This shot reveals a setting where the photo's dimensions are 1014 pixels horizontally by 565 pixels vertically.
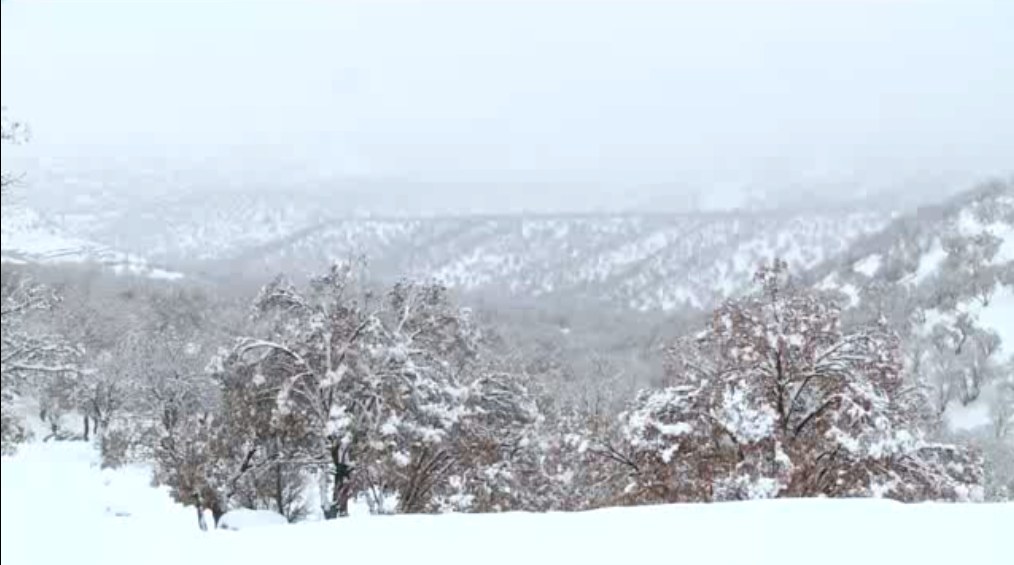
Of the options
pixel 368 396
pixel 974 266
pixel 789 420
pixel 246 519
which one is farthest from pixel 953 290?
pixel 246 519

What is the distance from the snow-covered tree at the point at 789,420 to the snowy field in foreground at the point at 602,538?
5.47 metres

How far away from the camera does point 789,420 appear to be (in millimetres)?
14953

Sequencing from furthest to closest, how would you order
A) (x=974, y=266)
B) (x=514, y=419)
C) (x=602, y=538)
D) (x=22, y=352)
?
(x=974, y=266)
(x=514, y=419)
(x=602, y=538)
(x=22, y=352)

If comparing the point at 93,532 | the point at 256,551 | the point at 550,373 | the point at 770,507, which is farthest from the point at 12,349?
the point at 550,373

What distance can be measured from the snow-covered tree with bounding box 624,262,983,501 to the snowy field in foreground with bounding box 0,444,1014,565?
547 cm

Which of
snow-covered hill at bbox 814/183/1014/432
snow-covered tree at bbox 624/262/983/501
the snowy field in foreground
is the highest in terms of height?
snow-covered hill at bbox 814/183/1014/432

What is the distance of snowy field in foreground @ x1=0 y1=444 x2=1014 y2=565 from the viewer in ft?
21.2

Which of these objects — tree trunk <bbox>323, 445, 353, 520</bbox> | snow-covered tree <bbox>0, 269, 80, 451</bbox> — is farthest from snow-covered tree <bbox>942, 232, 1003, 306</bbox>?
snow-covered tree <bbox>0, 269, 80, 451</bbox>

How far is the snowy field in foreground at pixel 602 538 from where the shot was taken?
6457mm

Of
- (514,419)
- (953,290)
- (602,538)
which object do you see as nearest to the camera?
(602,538)

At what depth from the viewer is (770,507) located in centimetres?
766

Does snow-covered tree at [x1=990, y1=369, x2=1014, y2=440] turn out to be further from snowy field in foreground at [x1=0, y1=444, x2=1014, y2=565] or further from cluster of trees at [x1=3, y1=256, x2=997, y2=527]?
snowy field in foreground at [x1=0, y1=444, x2=1014, y2=565]

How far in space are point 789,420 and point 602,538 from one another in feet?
29.0

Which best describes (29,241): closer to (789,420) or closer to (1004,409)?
(789,420)
